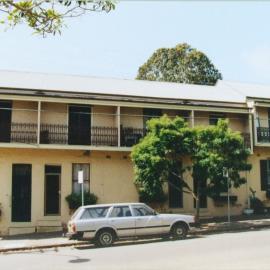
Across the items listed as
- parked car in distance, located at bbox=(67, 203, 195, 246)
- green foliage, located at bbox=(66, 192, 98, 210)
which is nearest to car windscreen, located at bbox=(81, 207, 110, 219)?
parked car in distance, located at bbox=(67, 203, 195, 246)

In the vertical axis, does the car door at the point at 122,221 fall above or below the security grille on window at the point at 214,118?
below

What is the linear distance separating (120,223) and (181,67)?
27.2m

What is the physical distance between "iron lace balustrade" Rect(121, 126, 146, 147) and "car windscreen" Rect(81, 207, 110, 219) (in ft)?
23.4

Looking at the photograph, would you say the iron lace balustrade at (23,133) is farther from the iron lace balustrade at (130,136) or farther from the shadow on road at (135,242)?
the shadow on road at (135,242)

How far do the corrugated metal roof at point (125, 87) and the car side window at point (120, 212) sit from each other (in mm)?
8258

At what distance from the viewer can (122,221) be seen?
17.7m

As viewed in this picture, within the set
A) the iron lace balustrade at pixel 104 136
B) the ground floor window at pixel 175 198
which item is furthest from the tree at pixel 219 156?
the iron lace balustrade at pixel 104 136

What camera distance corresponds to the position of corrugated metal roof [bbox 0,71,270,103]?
25234mm

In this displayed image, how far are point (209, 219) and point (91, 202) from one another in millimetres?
6017

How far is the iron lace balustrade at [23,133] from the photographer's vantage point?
22.7 meters

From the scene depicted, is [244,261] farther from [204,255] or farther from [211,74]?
[211,74]

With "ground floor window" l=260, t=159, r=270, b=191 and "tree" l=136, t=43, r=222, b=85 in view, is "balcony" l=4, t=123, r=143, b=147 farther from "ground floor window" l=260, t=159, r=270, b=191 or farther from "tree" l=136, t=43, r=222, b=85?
"tree" l=136, t=43, r=222, b=85

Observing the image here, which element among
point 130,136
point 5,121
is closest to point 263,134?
point 130,136

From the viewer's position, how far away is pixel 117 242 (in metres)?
18.4
